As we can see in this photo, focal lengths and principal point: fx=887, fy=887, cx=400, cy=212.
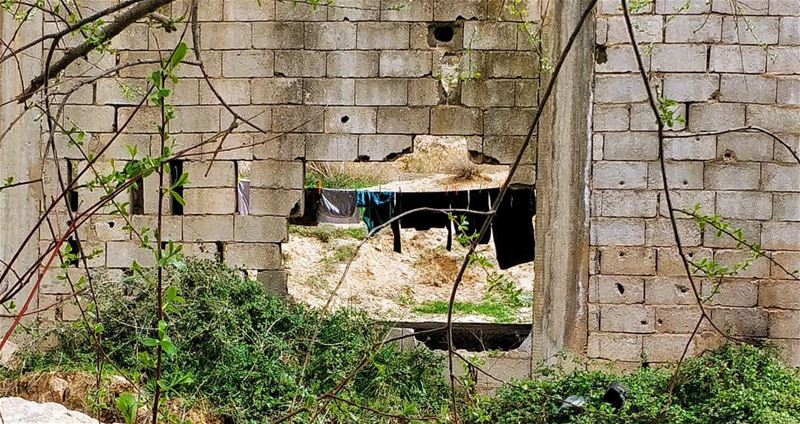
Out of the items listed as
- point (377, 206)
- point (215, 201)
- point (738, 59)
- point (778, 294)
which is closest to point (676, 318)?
point (778, 294)

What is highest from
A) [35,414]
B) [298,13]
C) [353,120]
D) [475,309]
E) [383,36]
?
[298,13]

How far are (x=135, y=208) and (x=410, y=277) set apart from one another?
9645 millimetres

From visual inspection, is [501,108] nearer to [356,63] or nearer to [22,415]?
[356,63]

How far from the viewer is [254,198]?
321 inches

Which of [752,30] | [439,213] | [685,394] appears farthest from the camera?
Result: [439,213]

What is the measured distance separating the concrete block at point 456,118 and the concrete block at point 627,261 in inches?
62.1

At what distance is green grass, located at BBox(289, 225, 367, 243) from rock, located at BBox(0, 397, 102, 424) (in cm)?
1333

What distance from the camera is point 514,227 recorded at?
32.3 ft

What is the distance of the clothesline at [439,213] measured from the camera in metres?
9.77

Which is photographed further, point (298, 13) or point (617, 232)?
point (298, 13)

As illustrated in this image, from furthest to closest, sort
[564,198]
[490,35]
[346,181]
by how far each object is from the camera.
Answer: [346,181] → [490,35] → [564,198]

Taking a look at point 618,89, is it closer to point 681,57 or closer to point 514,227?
point 681,57

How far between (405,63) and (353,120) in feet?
2.28

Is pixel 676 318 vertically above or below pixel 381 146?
below
